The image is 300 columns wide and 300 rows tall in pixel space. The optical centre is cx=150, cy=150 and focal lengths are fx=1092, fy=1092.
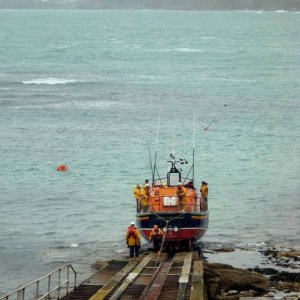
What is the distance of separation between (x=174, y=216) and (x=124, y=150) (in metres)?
26.6

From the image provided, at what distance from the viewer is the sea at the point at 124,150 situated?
44750mm

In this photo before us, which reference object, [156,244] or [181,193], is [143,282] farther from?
[181,193]

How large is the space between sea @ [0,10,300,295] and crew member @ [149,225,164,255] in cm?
282

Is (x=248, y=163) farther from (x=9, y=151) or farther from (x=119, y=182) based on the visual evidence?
(x=9, y=151)

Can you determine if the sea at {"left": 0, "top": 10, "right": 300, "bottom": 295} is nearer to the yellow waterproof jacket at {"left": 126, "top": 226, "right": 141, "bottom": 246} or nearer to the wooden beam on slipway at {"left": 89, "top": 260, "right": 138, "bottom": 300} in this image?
the yellow waterproof jacket at {"left": 126, "top": 226, "right": 141, "bottom": 246}

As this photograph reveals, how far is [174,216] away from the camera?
38.4m

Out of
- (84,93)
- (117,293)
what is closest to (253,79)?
(84,93)

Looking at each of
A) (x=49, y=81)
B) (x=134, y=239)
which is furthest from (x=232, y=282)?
(x=49, y=81)

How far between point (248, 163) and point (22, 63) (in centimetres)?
7509

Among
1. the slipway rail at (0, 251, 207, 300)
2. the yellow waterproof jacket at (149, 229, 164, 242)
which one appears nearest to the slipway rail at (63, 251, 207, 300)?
the slipway rail at (0, 251, 207, 300)

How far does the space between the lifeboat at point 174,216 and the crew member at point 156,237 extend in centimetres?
31

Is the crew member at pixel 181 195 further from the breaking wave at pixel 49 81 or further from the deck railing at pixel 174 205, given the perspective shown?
the breaking wave at pixel 49 81

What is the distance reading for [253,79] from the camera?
110 meters

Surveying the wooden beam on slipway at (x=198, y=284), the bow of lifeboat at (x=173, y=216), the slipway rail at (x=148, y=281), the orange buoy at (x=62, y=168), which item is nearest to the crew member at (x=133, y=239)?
the slipway rail at (x=148, y=281)
